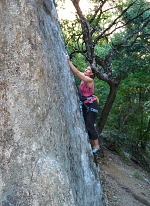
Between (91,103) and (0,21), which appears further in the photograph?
(91,103)

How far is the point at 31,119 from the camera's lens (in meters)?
3.84

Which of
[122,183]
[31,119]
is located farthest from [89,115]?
[122,183]

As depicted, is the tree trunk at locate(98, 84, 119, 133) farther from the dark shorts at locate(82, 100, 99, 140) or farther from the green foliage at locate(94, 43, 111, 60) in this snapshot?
the dark shorts at locate(82, 100, 99, 140)

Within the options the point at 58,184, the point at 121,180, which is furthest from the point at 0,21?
the point at 121,180

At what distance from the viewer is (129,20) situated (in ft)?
47.2

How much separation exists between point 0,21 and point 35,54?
0.60m

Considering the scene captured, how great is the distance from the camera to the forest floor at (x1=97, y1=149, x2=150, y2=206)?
35.0 feet

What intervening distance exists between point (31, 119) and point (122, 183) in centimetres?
940

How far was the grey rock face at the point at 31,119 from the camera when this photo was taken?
3.66m

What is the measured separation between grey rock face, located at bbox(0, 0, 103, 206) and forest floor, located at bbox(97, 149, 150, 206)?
6.16m

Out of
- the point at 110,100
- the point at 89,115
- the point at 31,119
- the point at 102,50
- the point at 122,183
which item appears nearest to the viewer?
the point at 31,119

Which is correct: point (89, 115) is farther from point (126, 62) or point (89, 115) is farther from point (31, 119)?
point (126, 62)

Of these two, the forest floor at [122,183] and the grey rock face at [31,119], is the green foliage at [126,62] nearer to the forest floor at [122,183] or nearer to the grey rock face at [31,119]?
the forest floor at [122,183]

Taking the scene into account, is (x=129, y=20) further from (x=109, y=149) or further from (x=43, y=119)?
(x=43, y=119)
